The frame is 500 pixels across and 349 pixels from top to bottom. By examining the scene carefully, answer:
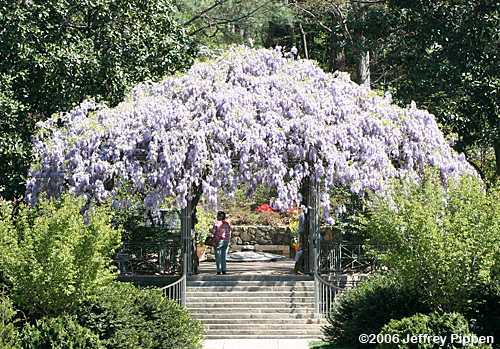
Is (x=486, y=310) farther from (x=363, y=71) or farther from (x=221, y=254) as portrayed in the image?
(x=363, y=71)

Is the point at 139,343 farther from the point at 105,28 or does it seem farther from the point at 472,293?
the point at 105,28

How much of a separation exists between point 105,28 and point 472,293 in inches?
496

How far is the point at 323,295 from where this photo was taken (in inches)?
753

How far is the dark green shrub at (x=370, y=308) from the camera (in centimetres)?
1527

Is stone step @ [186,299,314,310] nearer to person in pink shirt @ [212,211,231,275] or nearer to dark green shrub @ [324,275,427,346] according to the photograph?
person in pink shirt @ [212,211,231,275]

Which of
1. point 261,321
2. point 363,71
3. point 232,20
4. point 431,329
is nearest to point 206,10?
point 232,20

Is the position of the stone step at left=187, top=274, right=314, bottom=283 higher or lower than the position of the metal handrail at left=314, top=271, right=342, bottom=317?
higher

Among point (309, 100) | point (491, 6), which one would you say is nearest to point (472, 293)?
point (309, 100)

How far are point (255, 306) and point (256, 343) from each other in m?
1.13

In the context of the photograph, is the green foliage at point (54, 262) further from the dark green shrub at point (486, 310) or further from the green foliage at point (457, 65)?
the green foliage at point (457, 65)

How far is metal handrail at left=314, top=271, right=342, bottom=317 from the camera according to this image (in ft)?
62.2

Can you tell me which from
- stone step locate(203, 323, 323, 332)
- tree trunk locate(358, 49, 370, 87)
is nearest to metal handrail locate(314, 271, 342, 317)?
stone step locate(203, 323, 323, 332)

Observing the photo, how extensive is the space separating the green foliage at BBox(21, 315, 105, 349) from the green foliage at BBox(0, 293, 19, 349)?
0.26m

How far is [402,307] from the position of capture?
50.3ft
